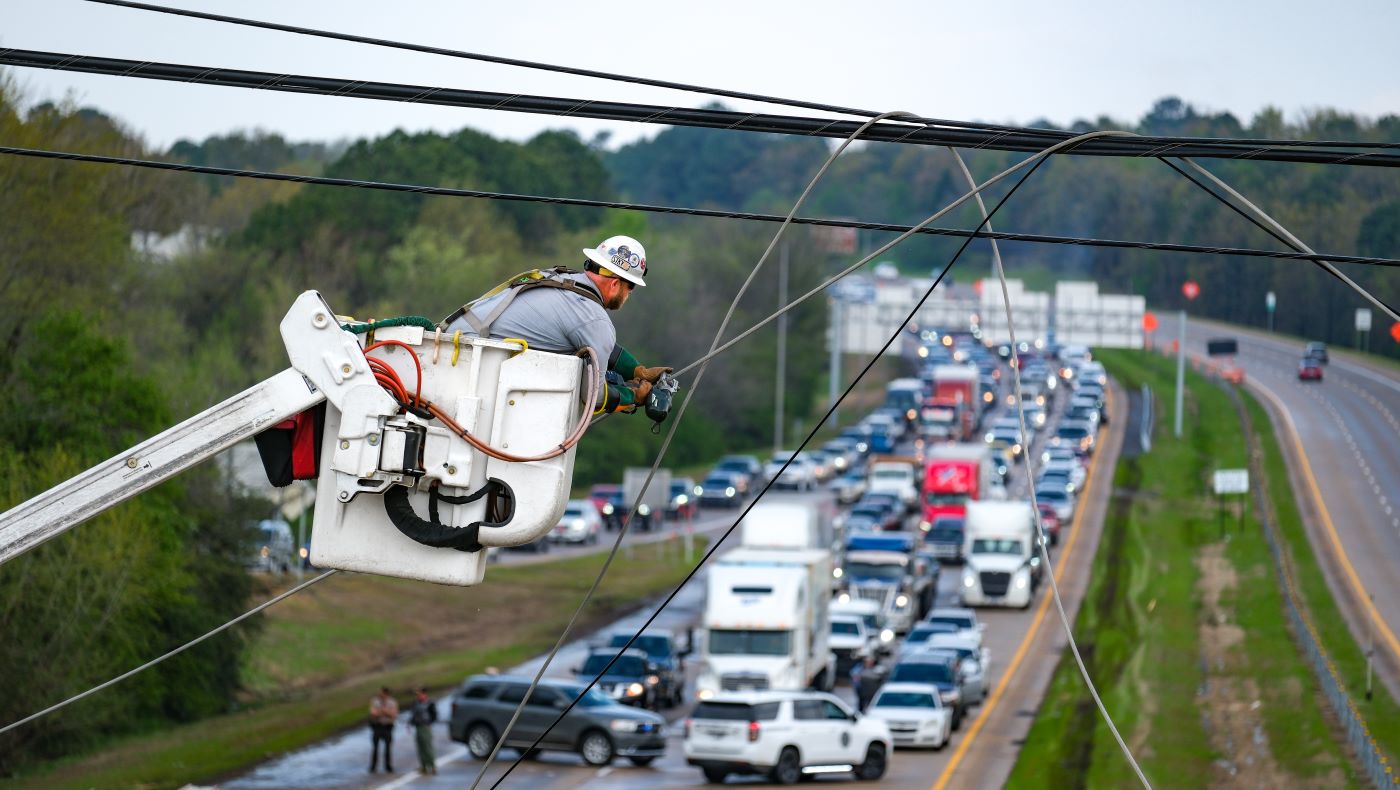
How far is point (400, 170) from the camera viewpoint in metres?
110

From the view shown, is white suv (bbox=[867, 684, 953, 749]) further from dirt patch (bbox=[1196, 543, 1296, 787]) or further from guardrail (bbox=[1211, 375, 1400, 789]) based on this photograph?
guardrail (bbox=[1211, 375, 1400, 789])

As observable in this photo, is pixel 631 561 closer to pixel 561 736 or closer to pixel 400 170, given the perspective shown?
pixel 561 736

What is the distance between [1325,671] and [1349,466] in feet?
138

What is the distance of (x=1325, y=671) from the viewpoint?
41.9 metres

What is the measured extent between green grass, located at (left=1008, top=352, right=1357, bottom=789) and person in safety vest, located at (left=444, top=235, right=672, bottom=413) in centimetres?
2557

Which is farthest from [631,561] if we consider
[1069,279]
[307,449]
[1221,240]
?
[1069,279]

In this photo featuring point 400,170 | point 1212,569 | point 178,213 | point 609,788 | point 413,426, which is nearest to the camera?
point 413,426

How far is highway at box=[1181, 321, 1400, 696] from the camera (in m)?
54.4

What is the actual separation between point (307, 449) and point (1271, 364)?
11991 centimetres

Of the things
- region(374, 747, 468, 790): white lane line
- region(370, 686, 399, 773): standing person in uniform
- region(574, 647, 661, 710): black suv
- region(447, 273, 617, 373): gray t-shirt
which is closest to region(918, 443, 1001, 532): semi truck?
region(574, 647, 661, 710): black suv

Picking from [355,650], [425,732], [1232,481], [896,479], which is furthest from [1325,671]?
[896,479]

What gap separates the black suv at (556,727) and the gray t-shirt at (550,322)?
26383 mm

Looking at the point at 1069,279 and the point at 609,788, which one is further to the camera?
the point at 1069,279

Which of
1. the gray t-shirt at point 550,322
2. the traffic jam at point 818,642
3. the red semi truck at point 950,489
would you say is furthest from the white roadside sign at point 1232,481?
the gray t-shirt at point 550,322
